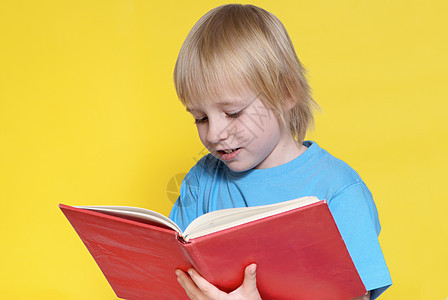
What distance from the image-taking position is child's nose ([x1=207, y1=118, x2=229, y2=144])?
1118 millimetres

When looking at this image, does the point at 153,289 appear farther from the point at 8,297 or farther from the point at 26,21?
the point at 26,21

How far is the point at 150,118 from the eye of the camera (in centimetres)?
218

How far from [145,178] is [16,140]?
50 cm

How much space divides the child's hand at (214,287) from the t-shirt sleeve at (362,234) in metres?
0.22

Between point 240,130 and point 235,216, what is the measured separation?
0.28 metres

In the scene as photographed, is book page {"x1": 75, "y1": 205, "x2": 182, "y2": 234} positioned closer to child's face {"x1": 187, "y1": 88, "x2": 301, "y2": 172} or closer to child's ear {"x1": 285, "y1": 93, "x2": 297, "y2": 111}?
child's face {"x1": 187, "y1": 88, "x2": 301, "y2": 172}

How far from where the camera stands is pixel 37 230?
6.74ft

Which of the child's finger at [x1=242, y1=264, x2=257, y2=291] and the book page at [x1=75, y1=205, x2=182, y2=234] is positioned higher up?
the book page at [x1=75, y1=205, x2=182, y2=234]

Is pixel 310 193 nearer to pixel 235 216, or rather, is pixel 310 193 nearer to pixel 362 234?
pixel 362 234

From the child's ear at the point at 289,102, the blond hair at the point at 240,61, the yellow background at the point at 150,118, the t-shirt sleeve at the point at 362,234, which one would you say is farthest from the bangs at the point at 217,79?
the yellow background at the point at 150,118

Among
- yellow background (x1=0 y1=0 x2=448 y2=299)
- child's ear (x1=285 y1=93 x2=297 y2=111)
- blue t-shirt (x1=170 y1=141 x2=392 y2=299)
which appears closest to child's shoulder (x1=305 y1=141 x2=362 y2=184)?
blue t-shirt (x1=170 y1=141 x2=392 y2=299)

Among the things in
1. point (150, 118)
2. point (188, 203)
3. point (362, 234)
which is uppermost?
point (150, 118)

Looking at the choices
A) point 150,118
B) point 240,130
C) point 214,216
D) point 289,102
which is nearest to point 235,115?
point 240,130

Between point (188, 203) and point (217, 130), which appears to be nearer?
point (217, 130)
